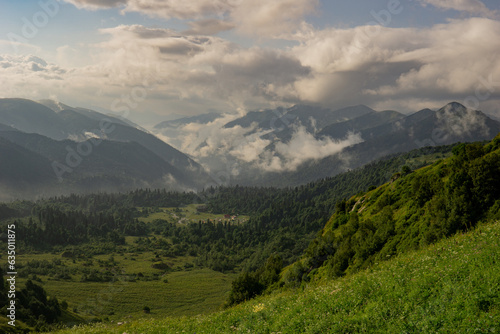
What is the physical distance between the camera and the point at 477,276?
18.4 m

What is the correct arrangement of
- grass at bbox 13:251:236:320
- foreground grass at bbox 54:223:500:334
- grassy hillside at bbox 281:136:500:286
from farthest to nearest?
grass at bbox 13:251:236:320 → grassy hillside at bbox 281:136:500:286 → foreground grass at bbox 54:223:500:334

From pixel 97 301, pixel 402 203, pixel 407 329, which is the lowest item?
pixel 97 301

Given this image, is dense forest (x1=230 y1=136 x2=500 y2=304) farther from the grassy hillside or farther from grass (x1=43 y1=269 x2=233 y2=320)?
grass (x1=43 y1=269 x2=233 y2=320)

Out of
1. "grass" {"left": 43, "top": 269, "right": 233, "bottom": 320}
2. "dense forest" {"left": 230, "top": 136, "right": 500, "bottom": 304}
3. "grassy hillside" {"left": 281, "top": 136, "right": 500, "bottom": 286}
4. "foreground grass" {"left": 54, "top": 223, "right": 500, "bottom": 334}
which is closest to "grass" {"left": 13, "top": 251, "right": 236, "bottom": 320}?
"grass" {"left": 43, "top": 269, "right": 233, "bottom": 320}

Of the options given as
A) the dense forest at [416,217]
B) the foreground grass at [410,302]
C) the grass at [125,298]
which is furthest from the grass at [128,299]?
the foreground grass at [410,302]

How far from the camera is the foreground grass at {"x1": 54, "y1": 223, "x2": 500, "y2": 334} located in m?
16.1

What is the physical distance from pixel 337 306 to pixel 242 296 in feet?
191

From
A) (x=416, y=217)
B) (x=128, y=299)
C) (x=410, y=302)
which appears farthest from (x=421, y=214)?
(x=128, y=299)

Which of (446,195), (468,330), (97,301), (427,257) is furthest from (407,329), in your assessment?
(97,301)

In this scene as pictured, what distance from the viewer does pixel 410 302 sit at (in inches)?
734

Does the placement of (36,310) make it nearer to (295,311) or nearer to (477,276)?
(295,311)

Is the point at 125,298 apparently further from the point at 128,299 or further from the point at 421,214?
the point at 421,214

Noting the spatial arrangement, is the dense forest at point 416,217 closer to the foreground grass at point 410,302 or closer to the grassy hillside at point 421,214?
the grassy hillside at point 421,214

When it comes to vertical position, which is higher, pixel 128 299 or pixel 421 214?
pixel 421 214
